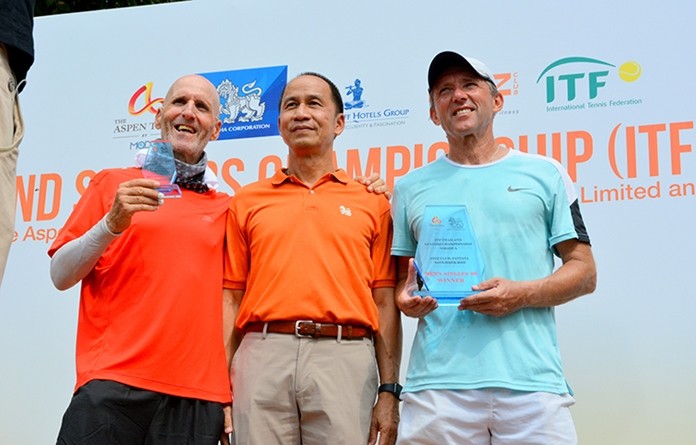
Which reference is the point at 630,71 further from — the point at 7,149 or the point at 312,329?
the point at 7,149

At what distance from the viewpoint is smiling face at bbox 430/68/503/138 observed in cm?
252

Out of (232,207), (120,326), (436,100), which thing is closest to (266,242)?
(232,207)

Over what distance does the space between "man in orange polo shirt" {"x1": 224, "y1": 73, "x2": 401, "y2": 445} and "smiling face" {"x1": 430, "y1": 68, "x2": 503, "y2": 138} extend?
1.23ft

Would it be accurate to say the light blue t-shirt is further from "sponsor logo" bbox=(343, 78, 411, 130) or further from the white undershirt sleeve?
"sponsor logo" bbox=(343, 78, 411, 130)

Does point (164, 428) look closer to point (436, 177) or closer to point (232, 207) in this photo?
point (232, 207)

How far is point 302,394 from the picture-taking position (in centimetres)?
249

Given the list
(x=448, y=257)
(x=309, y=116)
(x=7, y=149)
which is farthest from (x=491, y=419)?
(x=7, y=149)

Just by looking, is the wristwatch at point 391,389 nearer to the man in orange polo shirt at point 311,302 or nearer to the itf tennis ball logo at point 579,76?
the man in orange polo shirt at point 311,302

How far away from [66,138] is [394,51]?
5.10ft

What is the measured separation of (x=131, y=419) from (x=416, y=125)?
1.67m

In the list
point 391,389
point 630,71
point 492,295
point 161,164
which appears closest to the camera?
point 492,295

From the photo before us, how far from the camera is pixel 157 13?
4.05m

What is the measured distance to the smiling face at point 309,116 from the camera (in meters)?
2.75

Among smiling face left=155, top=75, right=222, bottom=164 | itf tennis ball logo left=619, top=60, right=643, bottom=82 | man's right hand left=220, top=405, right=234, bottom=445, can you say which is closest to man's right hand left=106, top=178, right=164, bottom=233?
smiling face left=155, top=75, right=222, bottom=164
